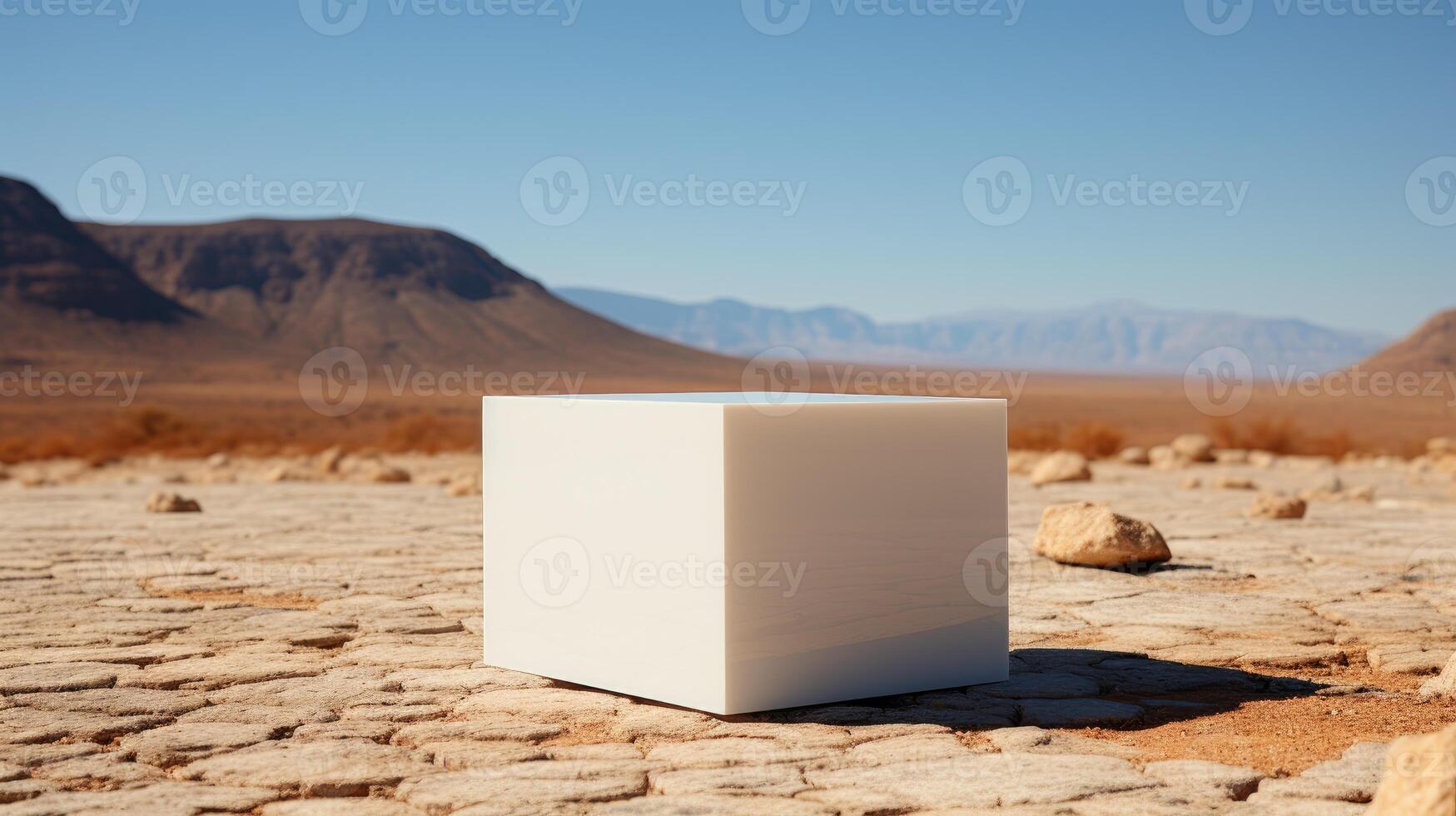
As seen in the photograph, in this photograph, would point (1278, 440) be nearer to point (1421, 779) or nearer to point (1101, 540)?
point (1101, 540)

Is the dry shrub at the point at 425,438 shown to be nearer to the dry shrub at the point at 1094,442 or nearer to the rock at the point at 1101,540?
the dry shrub at the point at 1094,442

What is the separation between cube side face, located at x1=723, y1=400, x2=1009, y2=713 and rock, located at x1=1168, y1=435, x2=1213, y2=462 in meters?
14.1

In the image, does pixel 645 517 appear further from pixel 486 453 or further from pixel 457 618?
pixel 457 618

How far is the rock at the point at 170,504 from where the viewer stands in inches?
464

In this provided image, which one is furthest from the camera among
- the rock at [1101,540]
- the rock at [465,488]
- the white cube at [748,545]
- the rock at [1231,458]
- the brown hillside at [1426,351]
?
the brown hillside at [1426,351]

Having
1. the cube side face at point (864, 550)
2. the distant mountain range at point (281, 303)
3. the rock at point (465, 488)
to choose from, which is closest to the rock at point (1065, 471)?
the rock at point (465, 488)

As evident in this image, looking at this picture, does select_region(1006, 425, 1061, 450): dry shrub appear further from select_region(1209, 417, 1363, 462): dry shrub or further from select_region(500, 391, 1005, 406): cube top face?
select_region(500, 391, 1005, 406): cube top face

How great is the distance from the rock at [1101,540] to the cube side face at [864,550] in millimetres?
3171

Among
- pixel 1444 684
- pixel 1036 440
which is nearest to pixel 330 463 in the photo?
pixel 1036 440

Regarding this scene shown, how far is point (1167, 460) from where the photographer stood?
691 inches

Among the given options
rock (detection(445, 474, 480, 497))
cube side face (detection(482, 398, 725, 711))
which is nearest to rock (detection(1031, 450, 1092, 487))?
rock (detection(445, 474, 480, 497))

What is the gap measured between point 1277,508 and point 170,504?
9462 millimetres

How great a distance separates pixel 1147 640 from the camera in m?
5.91

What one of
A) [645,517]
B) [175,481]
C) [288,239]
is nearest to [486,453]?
[645,517]
